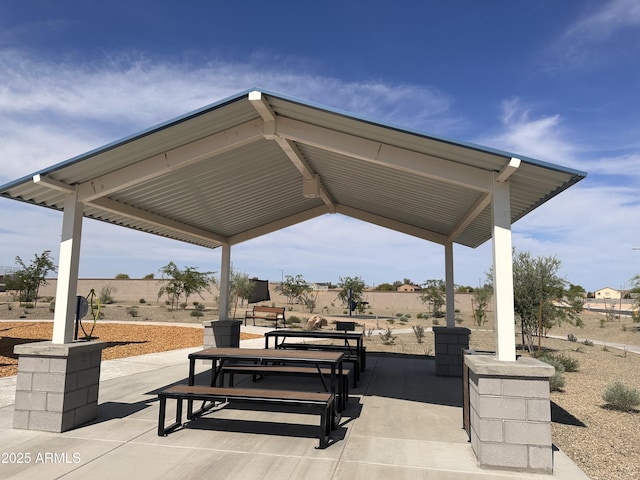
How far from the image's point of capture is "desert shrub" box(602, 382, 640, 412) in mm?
7004

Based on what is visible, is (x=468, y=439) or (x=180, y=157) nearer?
(x=468, y=439)

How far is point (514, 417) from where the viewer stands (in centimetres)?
423

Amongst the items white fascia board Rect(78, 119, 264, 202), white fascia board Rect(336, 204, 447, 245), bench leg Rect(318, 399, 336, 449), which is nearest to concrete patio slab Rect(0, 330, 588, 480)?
bench leg Rect(318, 399, 336, 449)

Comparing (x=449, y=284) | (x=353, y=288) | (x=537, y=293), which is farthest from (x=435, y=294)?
(x=449, y=284)

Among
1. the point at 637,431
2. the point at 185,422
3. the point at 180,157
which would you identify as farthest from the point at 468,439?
the point at 180,157

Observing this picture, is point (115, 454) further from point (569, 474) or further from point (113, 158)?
point (569, 474)

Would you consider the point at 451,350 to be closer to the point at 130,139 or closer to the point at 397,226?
the point at 397,226

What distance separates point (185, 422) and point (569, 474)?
429 centimetres

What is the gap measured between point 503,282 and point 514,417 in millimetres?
1330

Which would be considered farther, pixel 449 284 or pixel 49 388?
pixel 449 284

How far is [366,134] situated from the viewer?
504 centimetres

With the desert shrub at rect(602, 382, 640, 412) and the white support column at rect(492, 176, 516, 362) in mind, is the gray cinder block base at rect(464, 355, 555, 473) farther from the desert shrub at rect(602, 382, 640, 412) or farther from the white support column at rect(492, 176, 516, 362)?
the desert shrub at rect(602, 382, 640, 412)

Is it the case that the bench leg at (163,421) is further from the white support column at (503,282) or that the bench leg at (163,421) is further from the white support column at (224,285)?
the white support column at (224,285)

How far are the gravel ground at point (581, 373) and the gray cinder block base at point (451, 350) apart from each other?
6.44ft
